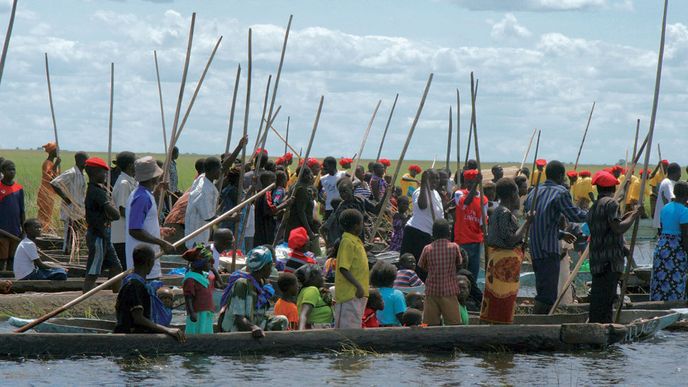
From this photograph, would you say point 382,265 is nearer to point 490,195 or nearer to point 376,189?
point 490,195

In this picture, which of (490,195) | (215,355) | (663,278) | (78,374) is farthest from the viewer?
(490,195)

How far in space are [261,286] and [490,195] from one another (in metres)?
5.09

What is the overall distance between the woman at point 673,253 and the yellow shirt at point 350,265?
12.0 feet

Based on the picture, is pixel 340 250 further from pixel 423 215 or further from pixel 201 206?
pixel 423 215

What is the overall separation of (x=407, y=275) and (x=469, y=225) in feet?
2.92

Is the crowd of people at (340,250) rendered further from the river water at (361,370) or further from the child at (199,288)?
the river water at (361,370)

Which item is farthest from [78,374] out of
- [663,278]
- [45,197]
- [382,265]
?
[45,197]

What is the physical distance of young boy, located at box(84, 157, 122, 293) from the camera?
991 cm

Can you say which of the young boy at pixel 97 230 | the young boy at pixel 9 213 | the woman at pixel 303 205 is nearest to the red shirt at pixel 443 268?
the young boy at pixel 97 230

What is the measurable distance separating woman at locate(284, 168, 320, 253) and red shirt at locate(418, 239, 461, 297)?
3.90m

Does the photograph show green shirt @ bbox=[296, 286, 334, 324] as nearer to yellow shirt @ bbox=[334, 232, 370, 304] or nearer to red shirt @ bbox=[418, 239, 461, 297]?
yellow shirt @ bbox=[334, 232, 370, 304]

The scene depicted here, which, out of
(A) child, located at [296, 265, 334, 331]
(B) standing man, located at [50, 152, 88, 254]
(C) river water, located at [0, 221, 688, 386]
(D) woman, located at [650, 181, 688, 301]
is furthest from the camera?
(B) standing man, located at [50, 152, 88, 254]

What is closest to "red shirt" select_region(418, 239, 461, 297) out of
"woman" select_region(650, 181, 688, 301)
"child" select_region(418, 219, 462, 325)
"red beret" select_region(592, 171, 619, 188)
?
"child" select_region(418, 219, 462, 325)

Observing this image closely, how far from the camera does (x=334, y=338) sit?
8.37m
